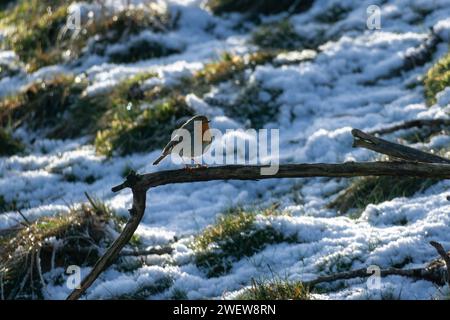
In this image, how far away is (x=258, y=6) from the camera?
1156cm

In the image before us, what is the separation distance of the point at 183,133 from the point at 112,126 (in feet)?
13.4

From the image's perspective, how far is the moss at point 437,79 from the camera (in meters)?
7.73

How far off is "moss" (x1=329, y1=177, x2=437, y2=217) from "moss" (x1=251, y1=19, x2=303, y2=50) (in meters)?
4.21

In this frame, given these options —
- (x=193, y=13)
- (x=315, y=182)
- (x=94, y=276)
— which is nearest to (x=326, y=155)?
(x=315, y=182)

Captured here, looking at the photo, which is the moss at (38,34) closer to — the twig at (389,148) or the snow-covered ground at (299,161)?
the snow-covered ground at (299,161)

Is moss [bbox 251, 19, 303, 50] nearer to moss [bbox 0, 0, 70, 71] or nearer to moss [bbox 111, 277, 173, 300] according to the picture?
moss [bbox 0, 0, 70, 71]

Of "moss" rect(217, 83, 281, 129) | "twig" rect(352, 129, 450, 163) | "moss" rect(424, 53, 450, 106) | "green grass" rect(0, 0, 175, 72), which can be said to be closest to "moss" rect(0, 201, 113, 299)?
"twig" rect(352, 129, 450, 163)

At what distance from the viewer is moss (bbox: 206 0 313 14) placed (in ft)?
37.4

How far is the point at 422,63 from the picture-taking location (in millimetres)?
8906

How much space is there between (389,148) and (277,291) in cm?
118

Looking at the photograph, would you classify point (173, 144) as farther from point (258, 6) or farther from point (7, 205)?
point (258, 6)

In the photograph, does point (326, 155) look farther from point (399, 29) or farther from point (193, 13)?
point (193, 13)

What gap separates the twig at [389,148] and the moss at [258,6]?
6.95 m

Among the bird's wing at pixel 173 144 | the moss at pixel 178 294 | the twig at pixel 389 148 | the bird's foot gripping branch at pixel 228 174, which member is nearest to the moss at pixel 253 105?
the moss at pixel 178 294
